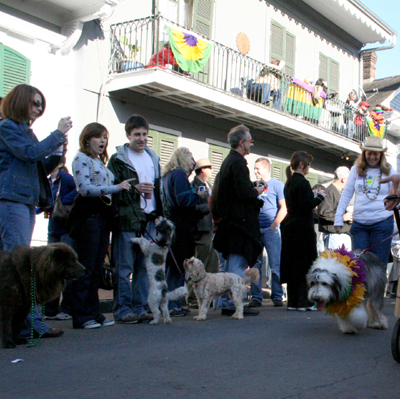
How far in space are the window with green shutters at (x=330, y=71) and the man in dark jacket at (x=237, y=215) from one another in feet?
49.0

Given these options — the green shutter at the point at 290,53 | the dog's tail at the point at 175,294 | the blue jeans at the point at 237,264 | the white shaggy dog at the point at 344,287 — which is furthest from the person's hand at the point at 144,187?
the green shutter at the point at 290,53

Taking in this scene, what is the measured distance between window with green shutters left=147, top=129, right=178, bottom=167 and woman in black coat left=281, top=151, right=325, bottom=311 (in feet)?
20.3

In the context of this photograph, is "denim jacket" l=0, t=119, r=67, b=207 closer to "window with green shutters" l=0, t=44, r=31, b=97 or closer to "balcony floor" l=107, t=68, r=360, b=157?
"window with green shutters" l=0, t=44, r=31, b=97

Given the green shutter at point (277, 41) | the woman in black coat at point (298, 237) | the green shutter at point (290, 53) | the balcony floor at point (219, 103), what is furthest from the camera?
the green shutter at point (290, 53)

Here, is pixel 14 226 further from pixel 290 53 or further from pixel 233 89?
pixel 290 53

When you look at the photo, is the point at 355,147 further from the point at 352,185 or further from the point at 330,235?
the point at 352,185

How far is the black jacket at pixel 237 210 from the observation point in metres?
7.07

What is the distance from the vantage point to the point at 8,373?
3.96 metres

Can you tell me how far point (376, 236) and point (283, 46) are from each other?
44.0 ft

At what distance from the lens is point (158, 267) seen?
20.6 feet

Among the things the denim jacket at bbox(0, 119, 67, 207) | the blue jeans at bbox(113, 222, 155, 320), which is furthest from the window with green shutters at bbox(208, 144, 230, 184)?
the denim jacket at bbox(0, 119, 67, 207)

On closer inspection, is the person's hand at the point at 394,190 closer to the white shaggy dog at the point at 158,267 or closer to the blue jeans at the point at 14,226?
the white shaggy dog at the point at 158,267

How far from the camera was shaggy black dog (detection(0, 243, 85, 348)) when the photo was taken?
15.3 ft

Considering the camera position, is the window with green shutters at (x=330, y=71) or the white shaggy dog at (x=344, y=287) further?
the window with green shutters at (x=330, y=71)
